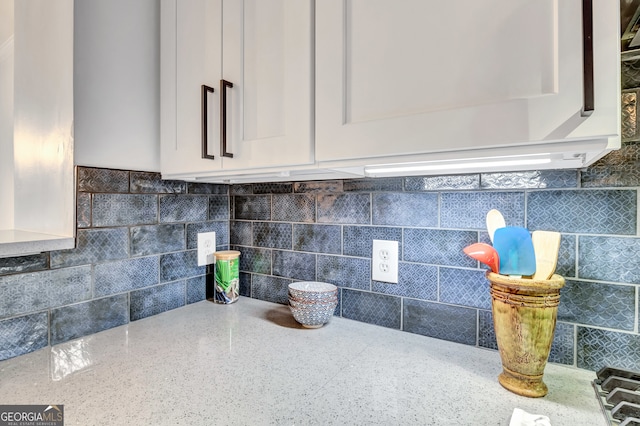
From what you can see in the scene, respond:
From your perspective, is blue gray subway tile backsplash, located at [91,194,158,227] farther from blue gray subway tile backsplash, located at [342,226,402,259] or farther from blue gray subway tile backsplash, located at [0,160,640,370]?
blue gray subway tile backsplash, located at [342,226,402,259]

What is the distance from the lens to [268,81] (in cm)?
90

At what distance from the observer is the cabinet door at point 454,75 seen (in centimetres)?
54

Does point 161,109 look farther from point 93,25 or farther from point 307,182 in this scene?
point 307,182

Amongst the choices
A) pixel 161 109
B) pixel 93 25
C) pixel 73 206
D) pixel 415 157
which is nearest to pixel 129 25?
pixel 93 25

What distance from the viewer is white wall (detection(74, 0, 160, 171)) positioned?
990 mm

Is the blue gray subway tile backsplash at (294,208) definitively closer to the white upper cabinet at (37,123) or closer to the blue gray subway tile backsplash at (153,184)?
the blue gray subway tile backsplash at (153,184)

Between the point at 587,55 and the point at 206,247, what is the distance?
4.34ft

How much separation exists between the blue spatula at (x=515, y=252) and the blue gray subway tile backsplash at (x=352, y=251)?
18 cm

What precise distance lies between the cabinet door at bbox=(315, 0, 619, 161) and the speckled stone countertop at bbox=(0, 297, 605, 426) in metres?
0.53

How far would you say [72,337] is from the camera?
100 centimetres

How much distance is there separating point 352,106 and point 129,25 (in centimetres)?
88

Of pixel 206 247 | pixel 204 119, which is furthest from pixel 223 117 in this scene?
pixel 206 247

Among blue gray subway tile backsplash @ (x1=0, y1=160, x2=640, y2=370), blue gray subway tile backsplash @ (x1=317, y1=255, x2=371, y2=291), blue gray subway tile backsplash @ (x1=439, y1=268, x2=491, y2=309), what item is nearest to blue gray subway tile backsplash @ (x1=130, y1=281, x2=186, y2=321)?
blue gray subway tile backsplash @ (x1=0, y1=160, x2=640, y2=370)

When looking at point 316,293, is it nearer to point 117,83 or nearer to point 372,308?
point 372,308
